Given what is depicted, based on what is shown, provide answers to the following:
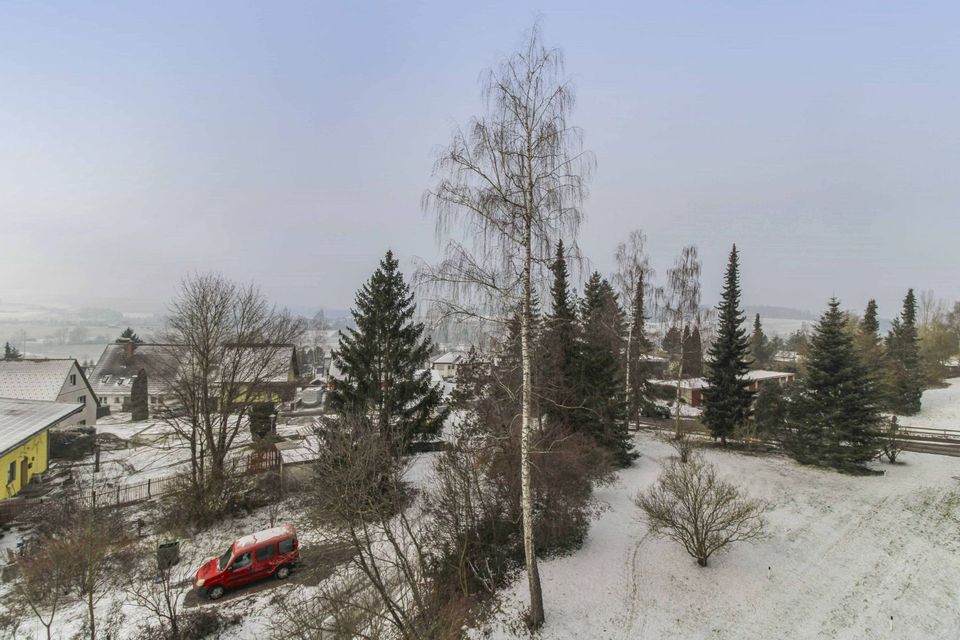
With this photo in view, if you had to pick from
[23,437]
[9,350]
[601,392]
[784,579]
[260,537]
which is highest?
[601,392]

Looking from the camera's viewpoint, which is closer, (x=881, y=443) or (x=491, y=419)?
(x=491, y=419)

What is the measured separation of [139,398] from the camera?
1575 inches

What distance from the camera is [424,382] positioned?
711 inches

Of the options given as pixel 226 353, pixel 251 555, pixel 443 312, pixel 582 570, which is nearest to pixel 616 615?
pixel 582 570

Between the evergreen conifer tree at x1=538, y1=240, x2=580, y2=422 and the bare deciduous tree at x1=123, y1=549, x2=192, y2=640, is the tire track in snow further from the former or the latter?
the bare deciduous tree at x1=123, y1=549, x2=192, y2=640

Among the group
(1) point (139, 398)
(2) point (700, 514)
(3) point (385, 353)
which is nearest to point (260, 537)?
(3) point (385, 353)

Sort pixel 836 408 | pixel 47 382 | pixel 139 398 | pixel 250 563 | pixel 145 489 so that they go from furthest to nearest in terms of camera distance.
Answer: pixel 139 398
pixel 47 382
pixel 836 408
pixel 145 489
pixel 250 563

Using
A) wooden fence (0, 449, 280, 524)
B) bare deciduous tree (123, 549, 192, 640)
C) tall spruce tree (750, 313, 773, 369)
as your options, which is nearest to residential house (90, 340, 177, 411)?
wooden fence (0, 449, 280, 524)

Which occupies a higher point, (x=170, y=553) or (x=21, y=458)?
(x=21, y=458)

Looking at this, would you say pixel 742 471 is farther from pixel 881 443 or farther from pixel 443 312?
pixel 443 312

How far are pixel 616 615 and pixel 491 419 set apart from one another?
254 inches

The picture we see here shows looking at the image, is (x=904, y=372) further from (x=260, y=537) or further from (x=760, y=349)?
(x=260, y=537)

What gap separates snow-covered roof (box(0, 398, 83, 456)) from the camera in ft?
54.5

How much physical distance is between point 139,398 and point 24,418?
24.4m
